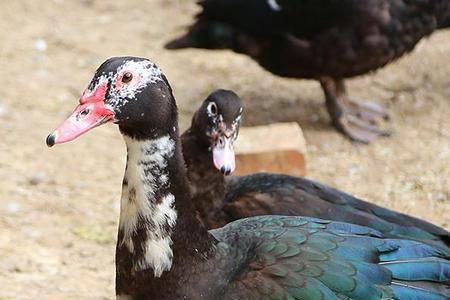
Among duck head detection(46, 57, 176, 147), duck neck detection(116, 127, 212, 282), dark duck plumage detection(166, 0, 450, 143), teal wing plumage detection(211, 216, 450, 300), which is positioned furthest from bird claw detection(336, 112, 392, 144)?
duck head detection(46, 57, 176, 147)

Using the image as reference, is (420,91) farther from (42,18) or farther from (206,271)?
(206,271)

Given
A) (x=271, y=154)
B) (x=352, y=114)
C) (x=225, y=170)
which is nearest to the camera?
(x=225, y=170)

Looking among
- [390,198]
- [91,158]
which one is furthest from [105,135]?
[390,198]

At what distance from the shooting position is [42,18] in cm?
752

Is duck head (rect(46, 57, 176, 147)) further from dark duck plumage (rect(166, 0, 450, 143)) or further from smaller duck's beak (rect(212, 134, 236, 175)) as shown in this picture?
dark duck plumage (rect(166, 0, 450, 143))

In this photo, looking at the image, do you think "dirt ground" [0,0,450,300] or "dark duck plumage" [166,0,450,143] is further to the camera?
"dark duck plumage" [166,0,450,143]

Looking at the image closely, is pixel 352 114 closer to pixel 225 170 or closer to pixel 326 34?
pixel 326 34

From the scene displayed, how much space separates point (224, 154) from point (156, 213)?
1.17m

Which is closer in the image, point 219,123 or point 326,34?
point 219,123

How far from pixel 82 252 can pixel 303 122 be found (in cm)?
233

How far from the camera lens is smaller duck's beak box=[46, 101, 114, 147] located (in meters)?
2.79

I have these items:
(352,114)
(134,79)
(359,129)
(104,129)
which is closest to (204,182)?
(134,79)

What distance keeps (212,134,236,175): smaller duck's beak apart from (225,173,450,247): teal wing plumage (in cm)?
17

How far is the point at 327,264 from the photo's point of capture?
9.86ft
